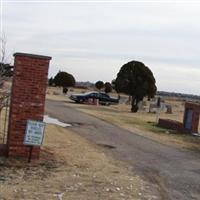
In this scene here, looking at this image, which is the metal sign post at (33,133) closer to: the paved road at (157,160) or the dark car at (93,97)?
the paved road at (157,160)

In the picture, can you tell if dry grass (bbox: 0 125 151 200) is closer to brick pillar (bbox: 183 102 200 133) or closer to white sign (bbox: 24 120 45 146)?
white sign (bbox: 24 120 45 146)

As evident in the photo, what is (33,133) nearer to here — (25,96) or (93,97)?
(25,96)

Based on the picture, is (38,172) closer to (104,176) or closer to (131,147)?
(104,176)

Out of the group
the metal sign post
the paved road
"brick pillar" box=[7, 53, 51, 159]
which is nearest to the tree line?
the paved road

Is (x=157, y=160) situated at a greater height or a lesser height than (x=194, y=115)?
lesser

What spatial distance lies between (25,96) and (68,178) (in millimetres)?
2966

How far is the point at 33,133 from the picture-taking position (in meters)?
13.2

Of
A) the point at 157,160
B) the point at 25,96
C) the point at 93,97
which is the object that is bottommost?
the point at 157,160

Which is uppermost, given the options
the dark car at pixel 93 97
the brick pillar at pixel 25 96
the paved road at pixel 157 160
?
the brick pillar at pixel 25 96

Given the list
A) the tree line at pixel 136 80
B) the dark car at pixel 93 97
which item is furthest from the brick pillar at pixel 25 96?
the dark car at pixel 93 97

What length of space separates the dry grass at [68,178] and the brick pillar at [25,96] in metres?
0.56

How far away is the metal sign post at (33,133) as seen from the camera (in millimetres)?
13188

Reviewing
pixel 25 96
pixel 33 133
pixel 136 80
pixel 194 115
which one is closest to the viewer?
pixel 33 133

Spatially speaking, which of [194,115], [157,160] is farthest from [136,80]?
[157,160]
